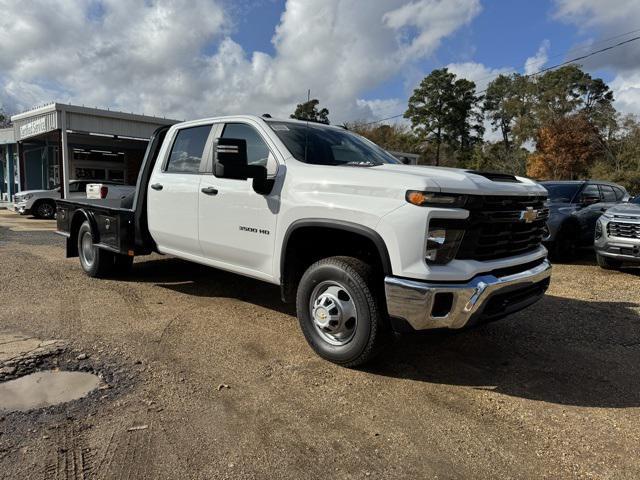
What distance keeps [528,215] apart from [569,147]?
136 feet

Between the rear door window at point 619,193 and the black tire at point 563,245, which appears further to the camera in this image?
the rear door window at point 619,193

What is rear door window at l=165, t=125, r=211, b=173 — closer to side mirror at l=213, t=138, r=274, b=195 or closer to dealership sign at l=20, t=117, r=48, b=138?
side mirror at l=213, t=138, r=274, b=195

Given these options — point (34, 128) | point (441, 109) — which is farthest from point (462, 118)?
Result: point (34, 128)

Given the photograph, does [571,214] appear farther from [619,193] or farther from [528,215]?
[528,215]

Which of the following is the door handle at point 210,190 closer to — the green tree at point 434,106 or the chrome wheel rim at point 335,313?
the chrome wheel rim at point 335,313

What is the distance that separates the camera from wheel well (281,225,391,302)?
12.5 feet

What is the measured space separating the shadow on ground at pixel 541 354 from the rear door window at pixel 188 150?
1.61 metres

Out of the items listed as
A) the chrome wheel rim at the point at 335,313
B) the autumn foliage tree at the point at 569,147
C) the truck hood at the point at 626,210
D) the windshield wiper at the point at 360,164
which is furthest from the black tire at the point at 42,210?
the autumn foliage tree at the point at 569,147

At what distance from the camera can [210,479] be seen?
8.20 feet

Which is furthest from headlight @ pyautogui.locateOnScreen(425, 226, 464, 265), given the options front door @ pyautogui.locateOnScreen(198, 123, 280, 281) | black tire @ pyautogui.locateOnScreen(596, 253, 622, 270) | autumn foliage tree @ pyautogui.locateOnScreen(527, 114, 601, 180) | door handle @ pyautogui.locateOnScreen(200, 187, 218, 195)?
autumn foliage tree @ pyautogui.locateOnScreen(527, 114, 601, 180)

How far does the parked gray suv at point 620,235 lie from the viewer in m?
7.50

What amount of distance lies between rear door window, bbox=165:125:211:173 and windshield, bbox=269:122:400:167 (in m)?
1.00

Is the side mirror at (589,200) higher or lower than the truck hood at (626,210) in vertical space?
higher

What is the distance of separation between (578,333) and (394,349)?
80.9 inches
